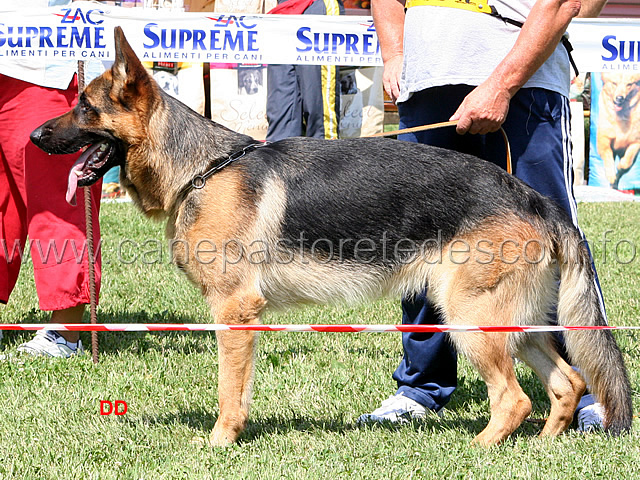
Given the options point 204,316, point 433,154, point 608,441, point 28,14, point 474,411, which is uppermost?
point 28,14

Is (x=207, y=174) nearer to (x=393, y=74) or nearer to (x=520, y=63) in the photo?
(x=393, y=74)

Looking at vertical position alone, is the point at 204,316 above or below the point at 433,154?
below

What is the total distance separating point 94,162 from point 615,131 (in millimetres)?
9222

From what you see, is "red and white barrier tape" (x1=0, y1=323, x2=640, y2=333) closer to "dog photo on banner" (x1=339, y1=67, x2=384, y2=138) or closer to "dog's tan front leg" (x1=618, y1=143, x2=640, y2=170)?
"dog photo on banner" (x1=339, y1=67, x2=384, y2=138)

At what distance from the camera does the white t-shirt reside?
3275 millimetres

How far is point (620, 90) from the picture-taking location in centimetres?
1065

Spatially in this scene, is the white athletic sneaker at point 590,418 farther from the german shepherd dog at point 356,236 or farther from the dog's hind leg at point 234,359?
the dog's hind leg at point 234,359

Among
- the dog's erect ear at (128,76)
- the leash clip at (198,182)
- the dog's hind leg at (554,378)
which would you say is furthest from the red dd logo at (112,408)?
the dog's hind leg at (554,378)

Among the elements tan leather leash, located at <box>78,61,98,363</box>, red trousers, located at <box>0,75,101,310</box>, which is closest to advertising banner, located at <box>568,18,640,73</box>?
tan leather leash, located at <box>78,61,98,363</box>

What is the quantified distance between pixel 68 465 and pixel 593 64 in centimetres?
452

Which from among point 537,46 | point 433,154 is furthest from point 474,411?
point 537,46

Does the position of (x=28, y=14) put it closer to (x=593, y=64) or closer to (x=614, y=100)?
(x=593, y=64)

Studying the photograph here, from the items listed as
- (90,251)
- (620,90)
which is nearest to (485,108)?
(90,251)

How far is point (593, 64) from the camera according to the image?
17.7ft
